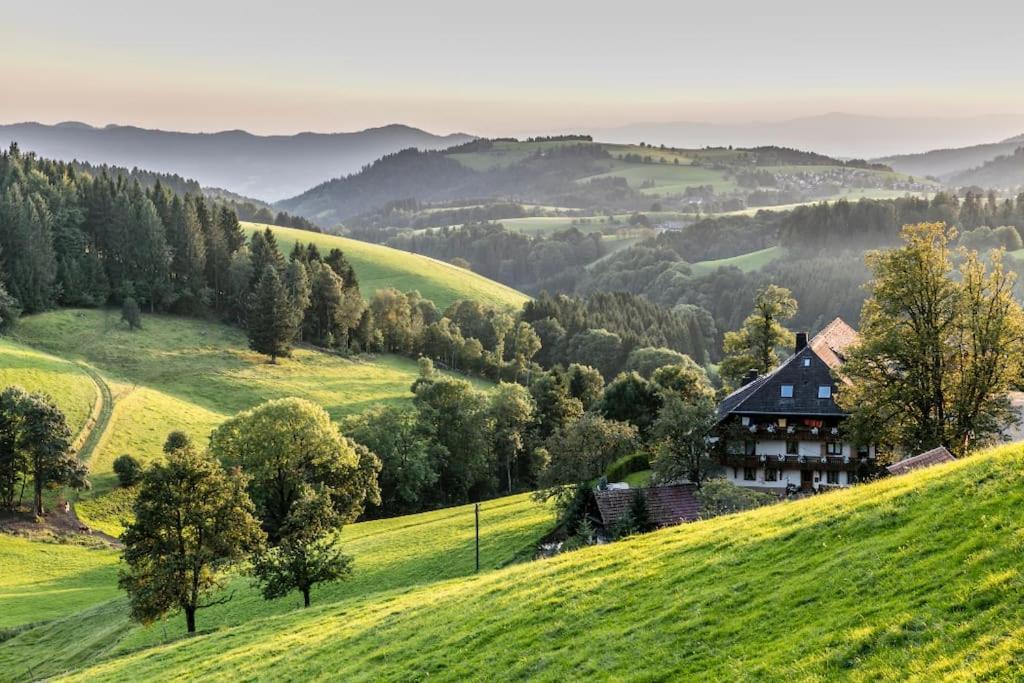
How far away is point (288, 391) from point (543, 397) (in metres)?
35.4

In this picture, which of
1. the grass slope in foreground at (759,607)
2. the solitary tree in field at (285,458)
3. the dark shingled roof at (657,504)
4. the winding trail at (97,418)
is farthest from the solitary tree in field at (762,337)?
the winding trail at (97,418)

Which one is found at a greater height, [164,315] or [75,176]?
[75,176]

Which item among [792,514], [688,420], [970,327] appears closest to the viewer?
[792,514]

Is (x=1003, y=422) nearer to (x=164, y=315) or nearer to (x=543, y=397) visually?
(x=543, y=397)

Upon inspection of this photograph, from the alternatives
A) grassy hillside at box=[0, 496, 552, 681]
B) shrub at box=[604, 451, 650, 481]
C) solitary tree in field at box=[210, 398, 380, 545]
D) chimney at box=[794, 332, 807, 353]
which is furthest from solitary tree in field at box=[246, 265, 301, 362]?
chimney at box=[794, 332, 807, 353]

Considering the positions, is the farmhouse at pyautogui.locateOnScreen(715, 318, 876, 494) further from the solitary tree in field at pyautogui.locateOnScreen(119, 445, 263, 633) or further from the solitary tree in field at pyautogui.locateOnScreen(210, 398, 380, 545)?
the solitary tree in field at pyautogui.locateOnScreen(119, 445, 263, 633)

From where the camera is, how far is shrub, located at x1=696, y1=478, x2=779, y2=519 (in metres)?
46.5

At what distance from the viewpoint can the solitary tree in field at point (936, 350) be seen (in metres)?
46.5

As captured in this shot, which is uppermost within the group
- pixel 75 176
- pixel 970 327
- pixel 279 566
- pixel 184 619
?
pixel 75 176

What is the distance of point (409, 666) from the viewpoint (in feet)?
82.9

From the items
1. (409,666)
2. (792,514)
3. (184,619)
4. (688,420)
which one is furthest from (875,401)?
(184,619)

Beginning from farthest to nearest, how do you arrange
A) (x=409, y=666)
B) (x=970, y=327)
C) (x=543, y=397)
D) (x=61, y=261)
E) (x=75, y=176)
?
(x=75, y=176) < (x=61, y=261) < (x=543, y=397) < (x=970, y=327) < (x=409, y=666)

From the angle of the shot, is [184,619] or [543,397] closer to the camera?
[184,619]

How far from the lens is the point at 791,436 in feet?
209
